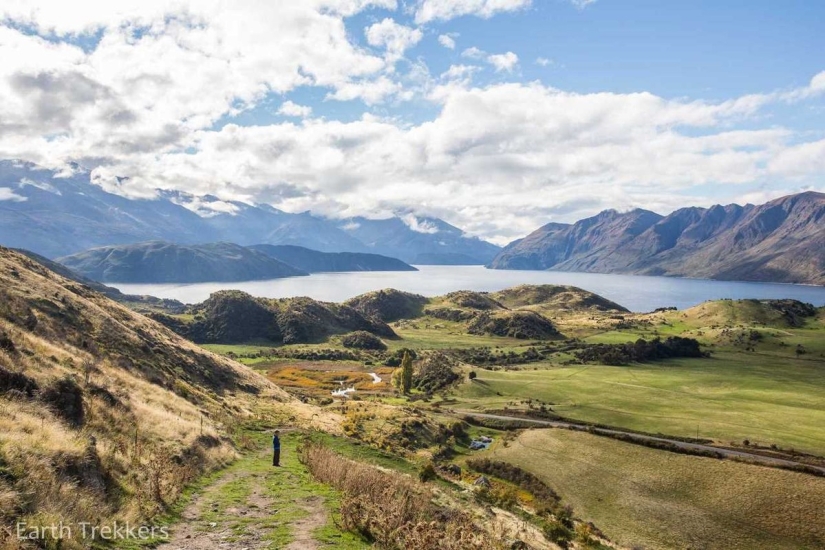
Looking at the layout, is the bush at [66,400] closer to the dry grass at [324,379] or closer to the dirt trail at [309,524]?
the dirt trail at [309,524]

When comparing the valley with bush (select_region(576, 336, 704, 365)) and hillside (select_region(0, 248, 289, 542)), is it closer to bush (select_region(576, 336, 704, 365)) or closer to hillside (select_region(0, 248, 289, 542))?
hillside (select_region(0, 248, 289, 542))

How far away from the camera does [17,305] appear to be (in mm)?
39406

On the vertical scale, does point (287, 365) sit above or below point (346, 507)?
below

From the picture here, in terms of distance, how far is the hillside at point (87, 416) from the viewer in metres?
14.6

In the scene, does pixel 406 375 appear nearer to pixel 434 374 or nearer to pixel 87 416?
pixel 434 374

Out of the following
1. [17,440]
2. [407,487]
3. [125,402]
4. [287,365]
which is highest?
[17,440]

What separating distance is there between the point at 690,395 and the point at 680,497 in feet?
225

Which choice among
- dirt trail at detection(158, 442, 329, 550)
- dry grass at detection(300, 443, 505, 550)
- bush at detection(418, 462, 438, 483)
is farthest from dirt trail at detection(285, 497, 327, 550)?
bush at detection(418, 462, 438, 483)

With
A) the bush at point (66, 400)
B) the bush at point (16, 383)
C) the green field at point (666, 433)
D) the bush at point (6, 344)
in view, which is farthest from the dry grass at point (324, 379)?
the bush at point (16, 383)

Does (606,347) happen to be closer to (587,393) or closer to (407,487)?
(587,393)

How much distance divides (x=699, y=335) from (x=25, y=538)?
226 m

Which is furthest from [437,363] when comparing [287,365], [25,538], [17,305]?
[25,538]

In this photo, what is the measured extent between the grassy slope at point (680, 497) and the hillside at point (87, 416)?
131ft

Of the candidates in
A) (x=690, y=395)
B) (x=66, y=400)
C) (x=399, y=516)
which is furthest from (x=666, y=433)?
(x=66, y=400)
